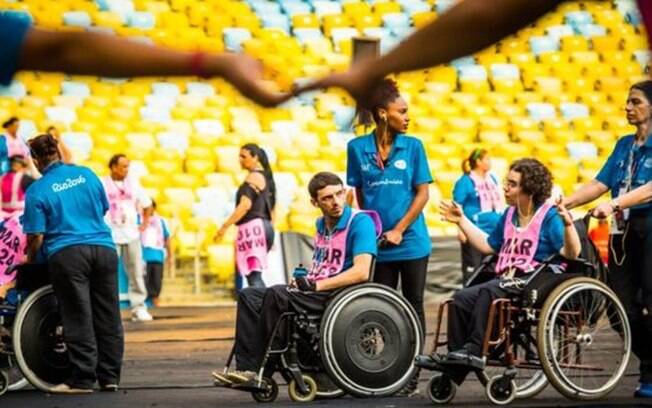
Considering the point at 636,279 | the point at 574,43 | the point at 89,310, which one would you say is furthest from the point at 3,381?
the point at 574,43

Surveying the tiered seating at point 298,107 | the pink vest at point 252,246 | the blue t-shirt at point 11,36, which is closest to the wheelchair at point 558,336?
the blue t-shirt at point 11,36

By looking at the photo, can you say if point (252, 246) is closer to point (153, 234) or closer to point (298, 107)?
point (153, 234)

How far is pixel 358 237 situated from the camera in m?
10.7

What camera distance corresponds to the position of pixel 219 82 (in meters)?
4.40

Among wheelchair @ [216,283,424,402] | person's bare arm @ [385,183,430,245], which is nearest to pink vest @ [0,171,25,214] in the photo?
person's bare arm @ [385,183,430,245]

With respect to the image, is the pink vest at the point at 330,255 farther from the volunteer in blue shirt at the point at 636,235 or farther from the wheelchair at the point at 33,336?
the wheelchair at the point at 33,336

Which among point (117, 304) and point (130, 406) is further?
point (117, 304)

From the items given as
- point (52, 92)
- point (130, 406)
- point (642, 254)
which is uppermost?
point (52, 92)

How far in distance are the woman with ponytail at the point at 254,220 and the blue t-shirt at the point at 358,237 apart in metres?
5.93

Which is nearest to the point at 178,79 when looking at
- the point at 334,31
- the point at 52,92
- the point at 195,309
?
the point at 195,309

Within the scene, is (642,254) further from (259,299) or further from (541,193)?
(259,299)

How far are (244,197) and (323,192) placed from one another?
6268 mm

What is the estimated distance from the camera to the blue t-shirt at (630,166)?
1052 cm

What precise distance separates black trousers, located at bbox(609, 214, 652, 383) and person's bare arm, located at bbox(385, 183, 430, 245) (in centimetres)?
116
